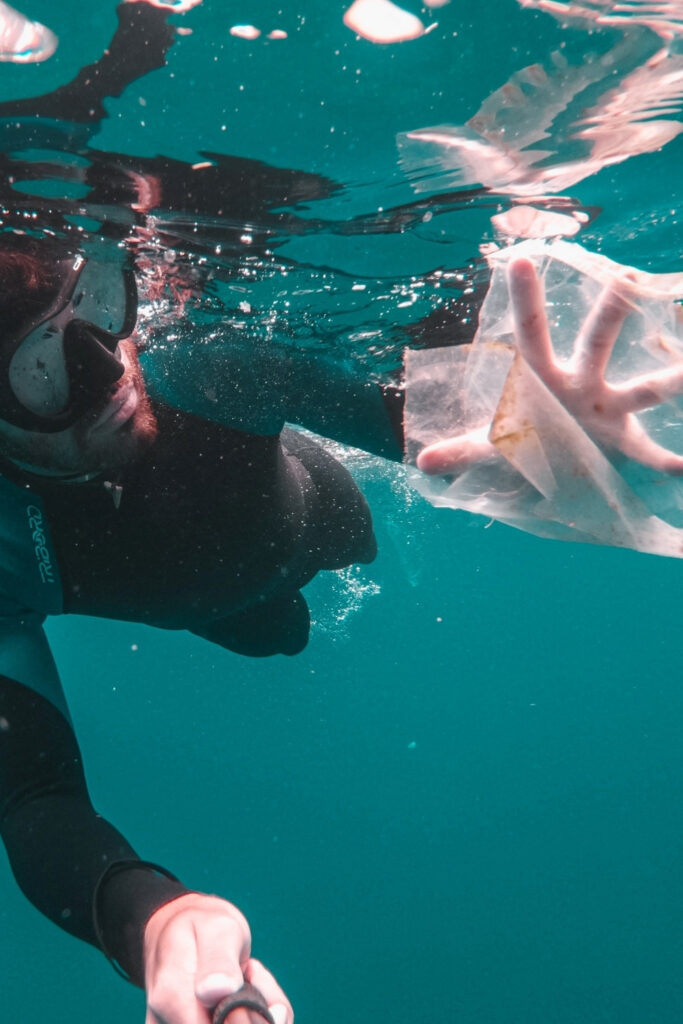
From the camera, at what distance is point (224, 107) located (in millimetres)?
3008

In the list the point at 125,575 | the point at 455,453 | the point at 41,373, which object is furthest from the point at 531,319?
the point at 125,575

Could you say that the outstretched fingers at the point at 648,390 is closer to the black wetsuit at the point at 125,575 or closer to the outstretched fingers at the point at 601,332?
the outstretched fingers at the point at 601,332

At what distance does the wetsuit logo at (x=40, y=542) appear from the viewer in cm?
319

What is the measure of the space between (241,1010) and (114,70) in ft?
11.4

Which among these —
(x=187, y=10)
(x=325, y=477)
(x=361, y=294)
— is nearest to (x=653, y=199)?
(x=361, y=294)

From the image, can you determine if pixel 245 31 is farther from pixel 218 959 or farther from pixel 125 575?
pixel 218 959

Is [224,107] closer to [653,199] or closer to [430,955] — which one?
[653,199]

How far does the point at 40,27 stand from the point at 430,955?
1683 inches

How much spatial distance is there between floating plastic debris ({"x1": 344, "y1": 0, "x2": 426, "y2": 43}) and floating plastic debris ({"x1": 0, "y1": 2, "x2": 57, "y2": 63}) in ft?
4.09

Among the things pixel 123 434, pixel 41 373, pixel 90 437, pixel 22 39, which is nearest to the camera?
pixel 22 39

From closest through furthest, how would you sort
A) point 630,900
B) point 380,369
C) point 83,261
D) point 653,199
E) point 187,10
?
point 187,10
point 83,261
point 653,199
point 380,369
point 630,900

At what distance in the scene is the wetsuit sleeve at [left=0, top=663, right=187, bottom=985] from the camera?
1.82 meters

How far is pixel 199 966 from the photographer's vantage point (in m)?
1.45

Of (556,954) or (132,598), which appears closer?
(132,598)
